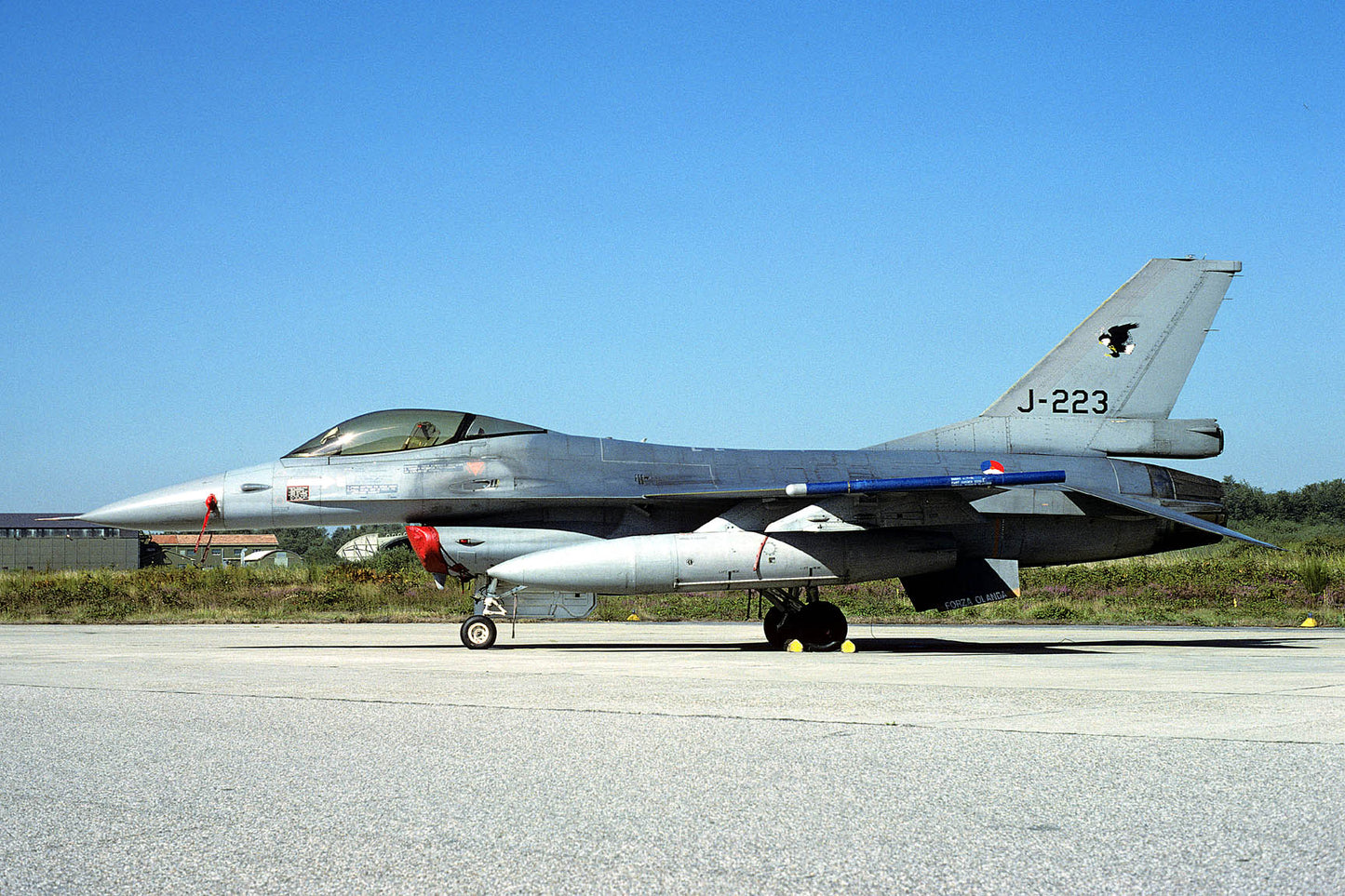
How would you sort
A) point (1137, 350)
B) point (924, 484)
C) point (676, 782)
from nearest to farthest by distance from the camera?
point (676, 782)
point (924, 484)
point (1137, 350)

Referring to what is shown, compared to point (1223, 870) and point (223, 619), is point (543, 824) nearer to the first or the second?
point (1223, 870)

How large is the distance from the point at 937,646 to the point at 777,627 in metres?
2.12

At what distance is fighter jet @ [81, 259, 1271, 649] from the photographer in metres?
13.3

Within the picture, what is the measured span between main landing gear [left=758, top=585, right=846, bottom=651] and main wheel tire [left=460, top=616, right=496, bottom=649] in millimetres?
3356

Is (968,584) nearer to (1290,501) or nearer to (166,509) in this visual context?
(166,509)

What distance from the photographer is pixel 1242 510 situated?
2383 inches

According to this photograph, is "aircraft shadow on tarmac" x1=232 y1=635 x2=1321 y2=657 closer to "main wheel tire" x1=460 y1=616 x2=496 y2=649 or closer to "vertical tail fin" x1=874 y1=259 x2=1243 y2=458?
"main wheel tire" x1=460 y1=616 x2=496 y2=649

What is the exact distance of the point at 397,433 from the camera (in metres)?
13.9

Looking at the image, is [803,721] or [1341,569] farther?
[1341,569]

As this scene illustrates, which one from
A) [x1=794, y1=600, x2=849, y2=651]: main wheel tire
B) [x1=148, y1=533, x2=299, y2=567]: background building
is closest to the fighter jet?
[x1=794, y1=600, x2=849, y2=651]: main wheel tire

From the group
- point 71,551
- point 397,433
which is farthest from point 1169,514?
point 71,551

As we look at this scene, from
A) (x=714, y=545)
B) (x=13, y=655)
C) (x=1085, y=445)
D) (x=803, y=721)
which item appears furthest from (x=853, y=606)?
(x=803, y=721)

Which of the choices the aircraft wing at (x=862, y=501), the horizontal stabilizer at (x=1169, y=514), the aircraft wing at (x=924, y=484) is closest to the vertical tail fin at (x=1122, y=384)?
the horizontal stabilizer at (x=1169, y=514)

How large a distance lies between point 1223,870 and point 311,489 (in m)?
11.6
